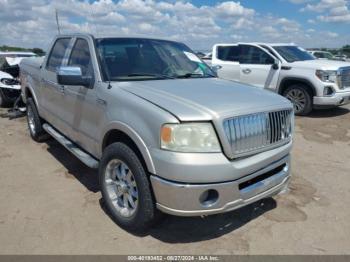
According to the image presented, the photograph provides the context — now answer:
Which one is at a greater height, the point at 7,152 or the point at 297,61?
the point at 297,61

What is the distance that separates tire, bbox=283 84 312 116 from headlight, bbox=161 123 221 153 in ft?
21.8

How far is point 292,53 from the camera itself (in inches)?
384

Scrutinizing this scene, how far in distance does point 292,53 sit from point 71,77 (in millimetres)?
7712

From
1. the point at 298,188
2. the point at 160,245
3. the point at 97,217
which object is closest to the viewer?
the point at 160,245

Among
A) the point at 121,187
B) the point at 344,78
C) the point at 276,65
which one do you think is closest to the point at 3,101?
the point at 276,65

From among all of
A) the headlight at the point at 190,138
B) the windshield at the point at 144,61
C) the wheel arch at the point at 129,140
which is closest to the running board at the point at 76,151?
the wheel arch at the point at 129,140

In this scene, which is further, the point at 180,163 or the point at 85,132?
the point at 85,132

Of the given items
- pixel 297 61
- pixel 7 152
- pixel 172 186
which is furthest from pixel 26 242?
pixel 297 61

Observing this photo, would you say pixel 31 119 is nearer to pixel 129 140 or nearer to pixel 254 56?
pixel 129 140

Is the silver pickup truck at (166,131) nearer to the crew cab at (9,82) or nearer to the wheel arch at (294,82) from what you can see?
the wheel arch at (294,82)

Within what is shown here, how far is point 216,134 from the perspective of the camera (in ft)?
9.14

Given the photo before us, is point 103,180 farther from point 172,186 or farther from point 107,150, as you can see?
point 172,186

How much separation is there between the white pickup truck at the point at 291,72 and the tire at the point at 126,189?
4.62 meters

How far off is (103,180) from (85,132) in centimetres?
74
